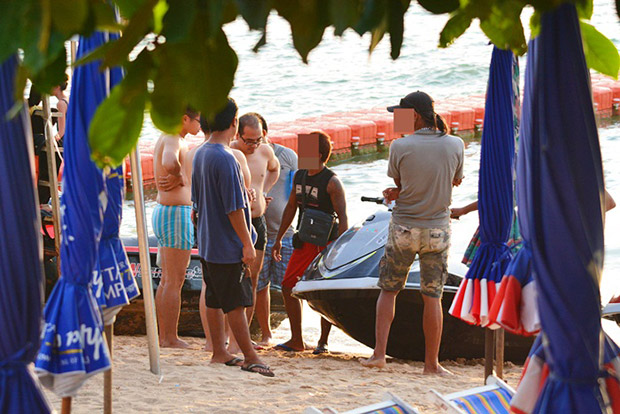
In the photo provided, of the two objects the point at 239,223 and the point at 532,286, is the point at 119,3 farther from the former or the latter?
the point at 239,223

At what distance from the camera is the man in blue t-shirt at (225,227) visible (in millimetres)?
5031

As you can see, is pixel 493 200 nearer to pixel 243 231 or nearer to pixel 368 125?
pixel 243 231

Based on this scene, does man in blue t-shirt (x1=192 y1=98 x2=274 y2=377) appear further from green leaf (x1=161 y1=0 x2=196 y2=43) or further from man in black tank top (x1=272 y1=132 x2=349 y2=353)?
green leaf (x1=161 y1=0 x2=196 y2=43)

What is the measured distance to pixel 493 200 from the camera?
3.70 meters

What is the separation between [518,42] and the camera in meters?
2.44

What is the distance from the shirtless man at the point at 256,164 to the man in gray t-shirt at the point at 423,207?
86cm

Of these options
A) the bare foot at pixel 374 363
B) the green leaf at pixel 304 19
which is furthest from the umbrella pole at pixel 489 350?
the green leaf at pixel 304 19

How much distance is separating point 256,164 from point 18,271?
12.4ft

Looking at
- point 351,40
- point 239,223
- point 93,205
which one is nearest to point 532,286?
point 93,205

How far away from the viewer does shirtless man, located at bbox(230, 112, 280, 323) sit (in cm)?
595

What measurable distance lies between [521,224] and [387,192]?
2771 millimetres

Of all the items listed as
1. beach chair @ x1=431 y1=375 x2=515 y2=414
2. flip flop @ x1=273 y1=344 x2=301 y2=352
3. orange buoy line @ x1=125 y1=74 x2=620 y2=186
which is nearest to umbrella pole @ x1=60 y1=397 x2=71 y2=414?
beach chair @ x1=431 y1=375 x2=515 y2=414

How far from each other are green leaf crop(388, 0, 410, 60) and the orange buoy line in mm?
16217

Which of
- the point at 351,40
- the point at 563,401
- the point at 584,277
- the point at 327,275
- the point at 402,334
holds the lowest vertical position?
the point at 402,334
